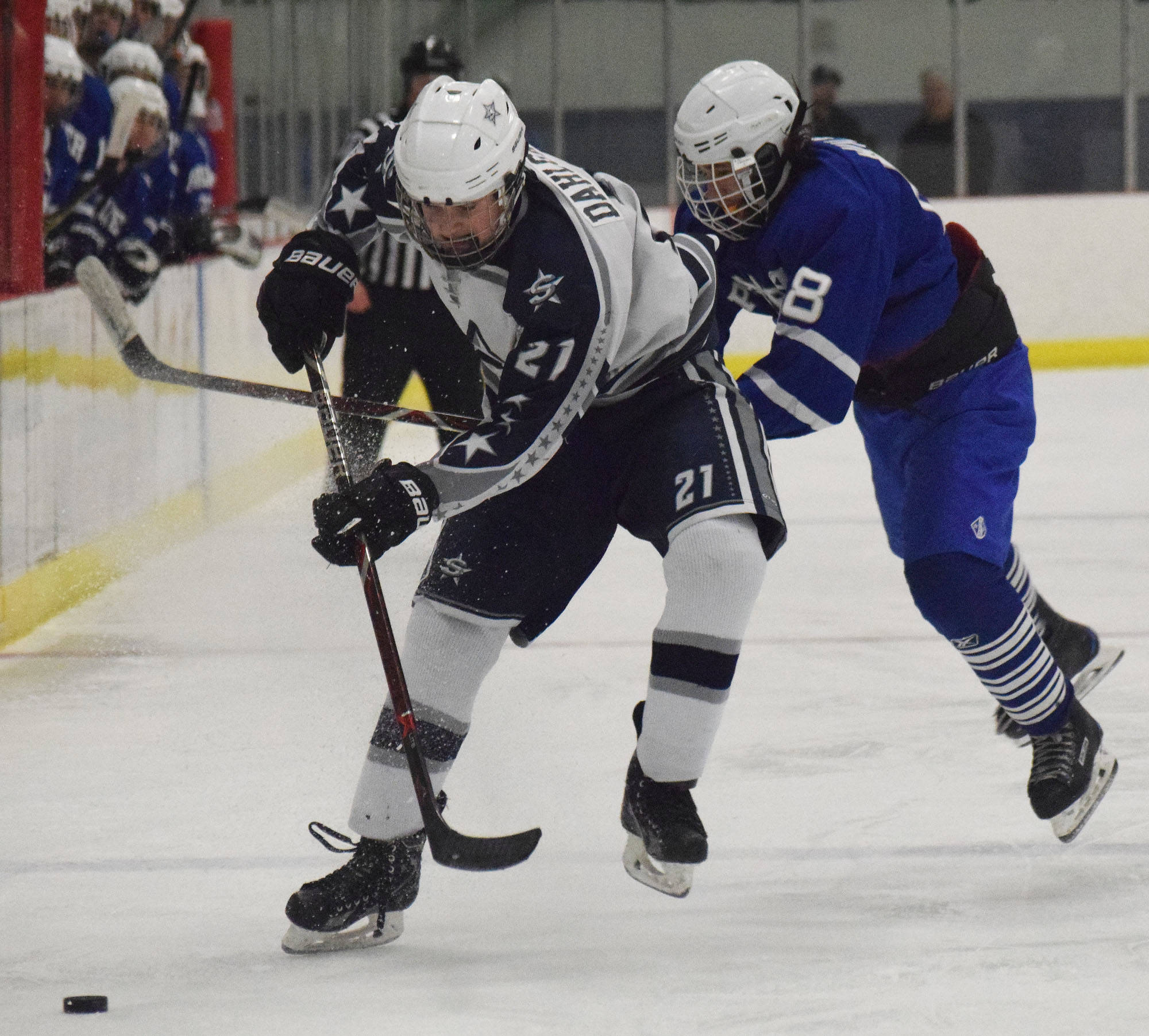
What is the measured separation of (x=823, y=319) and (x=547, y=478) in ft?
1.37

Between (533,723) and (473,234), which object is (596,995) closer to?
(473,234)

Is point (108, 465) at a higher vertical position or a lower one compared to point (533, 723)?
higher

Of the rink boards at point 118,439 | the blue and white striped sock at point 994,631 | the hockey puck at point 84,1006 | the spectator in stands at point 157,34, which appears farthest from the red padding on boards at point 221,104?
the hockey puck at point 84,1006

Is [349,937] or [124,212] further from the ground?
[124,212]

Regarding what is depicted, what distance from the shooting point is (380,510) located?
1.90m

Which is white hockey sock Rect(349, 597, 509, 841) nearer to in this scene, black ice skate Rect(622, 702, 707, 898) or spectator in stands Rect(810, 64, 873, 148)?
black ice skate Rect(622, 702, 707, 898)

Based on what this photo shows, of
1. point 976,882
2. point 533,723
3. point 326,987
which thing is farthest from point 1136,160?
point 326,987

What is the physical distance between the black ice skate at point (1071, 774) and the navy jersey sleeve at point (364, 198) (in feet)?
3.41

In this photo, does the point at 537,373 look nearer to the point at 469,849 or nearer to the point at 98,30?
the point at 469,849

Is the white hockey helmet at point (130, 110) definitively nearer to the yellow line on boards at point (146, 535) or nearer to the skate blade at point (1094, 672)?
the yellow line on boards at point (146, 535)

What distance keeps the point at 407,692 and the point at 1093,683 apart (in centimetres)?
124

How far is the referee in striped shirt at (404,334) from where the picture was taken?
14.5ft

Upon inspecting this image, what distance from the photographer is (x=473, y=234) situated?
193 cm

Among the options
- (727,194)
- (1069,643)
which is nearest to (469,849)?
(727,194)
